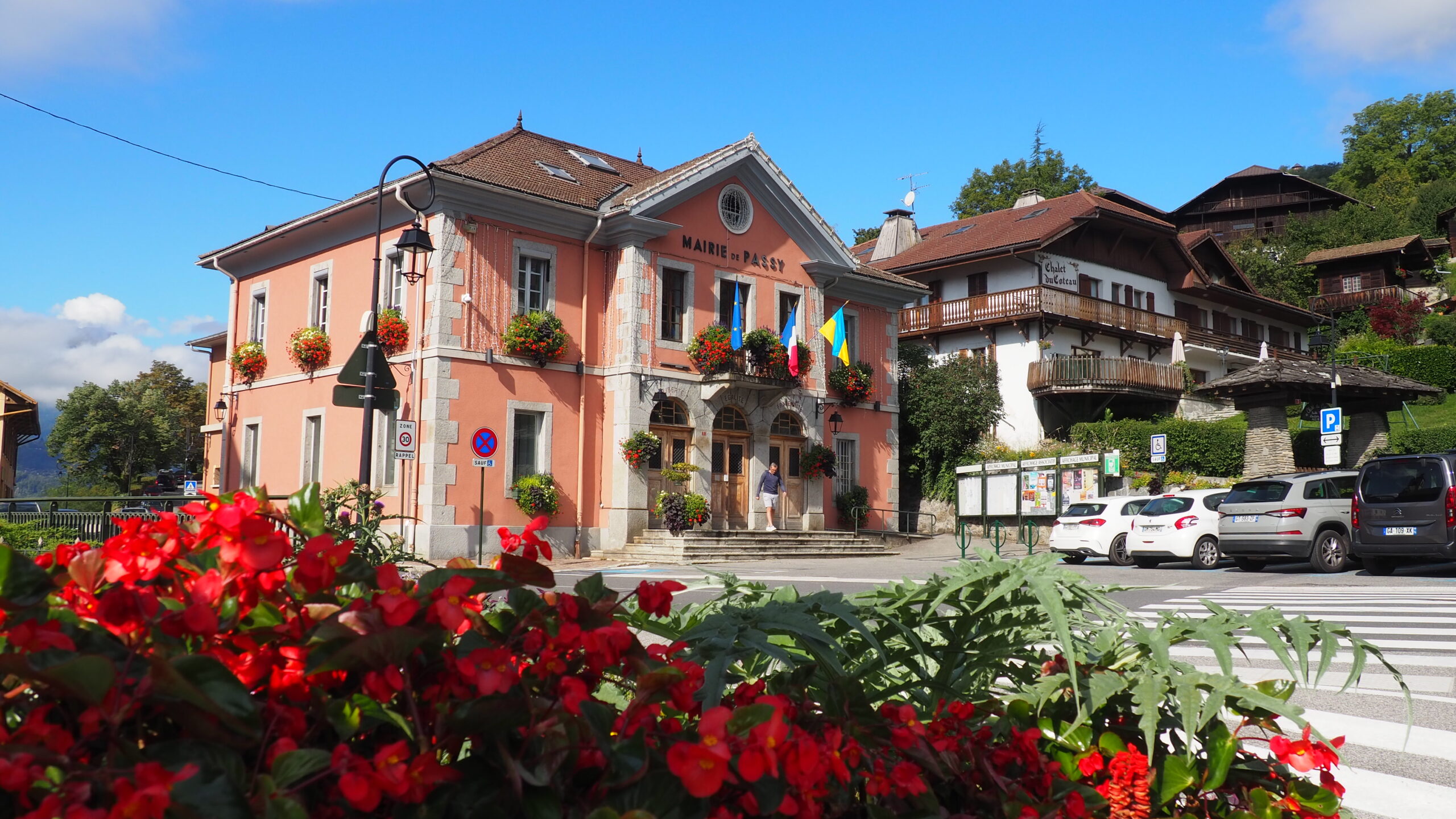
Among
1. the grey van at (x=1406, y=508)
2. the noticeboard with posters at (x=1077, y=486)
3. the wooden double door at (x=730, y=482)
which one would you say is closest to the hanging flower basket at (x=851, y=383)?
the wooden double door at (x=730, y=482)

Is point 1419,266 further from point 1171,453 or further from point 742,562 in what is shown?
point 742,562

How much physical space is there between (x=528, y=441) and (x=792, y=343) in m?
6.64

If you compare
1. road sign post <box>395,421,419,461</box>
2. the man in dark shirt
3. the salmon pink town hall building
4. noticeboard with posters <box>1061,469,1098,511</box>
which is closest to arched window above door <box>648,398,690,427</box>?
the salmon pink town hall building

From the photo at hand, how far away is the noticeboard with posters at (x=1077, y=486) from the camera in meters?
25.6

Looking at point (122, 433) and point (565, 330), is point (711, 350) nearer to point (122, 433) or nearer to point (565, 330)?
point (565, 330)

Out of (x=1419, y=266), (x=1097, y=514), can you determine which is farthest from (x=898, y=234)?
(x=1419, y=266)

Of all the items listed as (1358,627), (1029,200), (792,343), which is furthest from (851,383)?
(1029,200)

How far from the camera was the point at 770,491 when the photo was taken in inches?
1006

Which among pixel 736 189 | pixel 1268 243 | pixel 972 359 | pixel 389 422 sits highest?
pixel 1268 243

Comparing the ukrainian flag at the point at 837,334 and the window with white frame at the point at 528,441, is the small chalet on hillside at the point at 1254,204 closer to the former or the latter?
the ukrainian flag at the point at 837,334

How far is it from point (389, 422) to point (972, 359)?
68.6 ft

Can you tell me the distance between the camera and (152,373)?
63.2m

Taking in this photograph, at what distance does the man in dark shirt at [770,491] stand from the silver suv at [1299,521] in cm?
1001

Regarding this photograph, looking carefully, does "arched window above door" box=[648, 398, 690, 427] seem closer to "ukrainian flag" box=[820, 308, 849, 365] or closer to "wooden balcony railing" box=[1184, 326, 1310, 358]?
"ukrainian flag" box=[820, 308, 849, 365]
